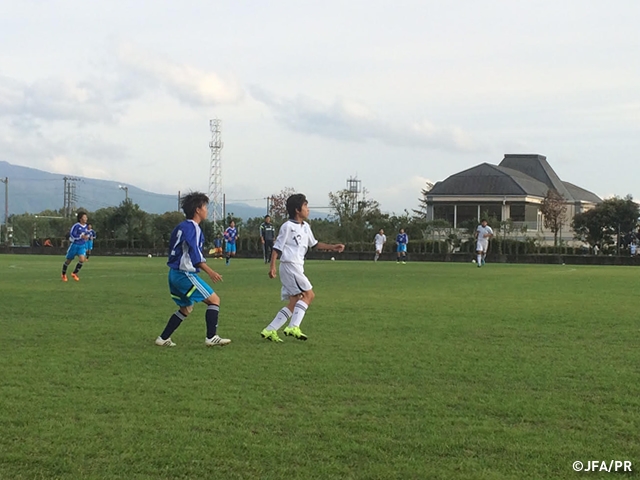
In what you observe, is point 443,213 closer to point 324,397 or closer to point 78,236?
point 78,236

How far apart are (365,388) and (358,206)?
202 feet

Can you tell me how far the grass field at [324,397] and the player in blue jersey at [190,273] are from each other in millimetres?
253

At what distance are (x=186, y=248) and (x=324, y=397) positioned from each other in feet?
11.1

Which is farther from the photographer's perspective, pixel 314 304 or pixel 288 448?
pixel 314 304

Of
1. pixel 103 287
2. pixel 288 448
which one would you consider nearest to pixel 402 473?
pixel 288 448

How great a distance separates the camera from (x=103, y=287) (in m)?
18.5

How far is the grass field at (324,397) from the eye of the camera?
475cm

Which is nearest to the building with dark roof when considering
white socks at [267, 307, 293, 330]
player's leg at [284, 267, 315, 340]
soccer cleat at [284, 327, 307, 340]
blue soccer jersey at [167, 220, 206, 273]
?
player's leg at [284, 267, 315, 340]

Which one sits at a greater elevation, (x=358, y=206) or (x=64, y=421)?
(x=358, y=206)

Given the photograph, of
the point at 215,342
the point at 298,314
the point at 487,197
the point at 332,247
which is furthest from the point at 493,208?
the point at 215,342

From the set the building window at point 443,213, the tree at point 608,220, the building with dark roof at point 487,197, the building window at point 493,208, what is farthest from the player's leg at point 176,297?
the building window at point 443,213

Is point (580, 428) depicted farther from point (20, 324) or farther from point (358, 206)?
point (358, 206)

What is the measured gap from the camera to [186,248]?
30.2 ft

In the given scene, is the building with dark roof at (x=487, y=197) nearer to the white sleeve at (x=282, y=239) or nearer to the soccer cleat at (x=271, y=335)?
the white sleeve at (x=282, y=239)
